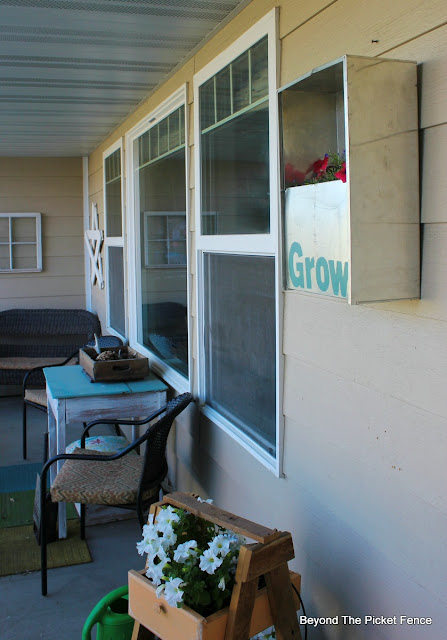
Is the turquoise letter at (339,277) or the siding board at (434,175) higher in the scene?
the siding board at (434,175)

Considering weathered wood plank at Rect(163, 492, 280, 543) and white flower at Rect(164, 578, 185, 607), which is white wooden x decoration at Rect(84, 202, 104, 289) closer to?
weathered wood plank at Rect(163, 492, 280, 543)

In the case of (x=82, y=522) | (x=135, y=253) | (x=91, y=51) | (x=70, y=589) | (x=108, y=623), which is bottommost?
(x=70, y=589)

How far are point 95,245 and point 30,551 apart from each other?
3791 millimetres

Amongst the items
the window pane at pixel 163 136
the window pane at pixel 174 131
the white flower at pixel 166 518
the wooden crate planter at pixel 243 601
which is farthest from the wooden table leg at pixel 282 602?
the window pane at pixel 163 136

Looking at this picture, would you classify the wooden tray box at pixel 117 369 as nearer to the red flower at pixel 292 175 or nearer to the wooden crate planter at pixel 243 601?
the wooden crate planter at pixel 243 601

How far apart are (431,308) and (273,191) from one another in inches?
37.5

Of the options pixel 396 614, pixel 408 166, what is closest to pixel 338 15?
pixel 408 166

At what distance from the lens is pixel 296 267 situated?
200 centimetres

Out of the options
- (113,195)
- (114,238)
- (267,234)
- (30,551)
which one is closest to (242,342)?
(267,234)

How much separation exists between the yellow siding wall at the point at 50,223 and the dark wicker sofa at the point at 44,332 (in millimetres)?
254

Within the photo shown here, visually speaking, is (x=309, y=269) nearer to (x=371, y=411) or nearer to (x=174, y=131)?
(x=371, y=411)

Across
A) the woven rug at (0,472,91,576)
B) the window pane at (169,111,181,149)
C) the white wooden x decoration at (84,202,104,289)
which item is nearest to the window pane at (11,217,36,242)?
the white wooden x decoration at (84,202,104,289)

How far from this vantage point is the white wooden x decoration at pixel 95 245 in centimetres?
639

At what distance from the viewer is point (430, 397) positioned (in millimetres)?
1597
